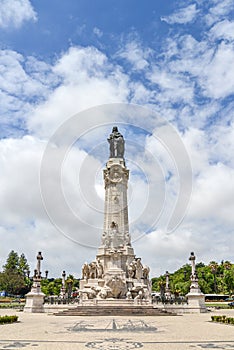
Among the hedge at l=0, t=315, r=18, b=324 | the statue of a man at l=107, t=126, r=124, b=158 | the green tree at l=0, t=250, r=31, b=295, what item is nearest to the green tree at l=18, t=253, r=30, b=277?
the green tree at l=0, t=250, r=31, b=295

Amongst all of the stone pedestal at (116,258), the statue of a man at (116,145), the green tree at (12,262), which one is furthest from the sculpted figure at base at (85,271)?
the green tree at (12,262)

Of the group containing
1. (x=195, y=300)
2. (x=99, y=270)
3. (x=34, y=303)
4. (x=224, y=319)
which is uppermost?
(x=99, y=270)

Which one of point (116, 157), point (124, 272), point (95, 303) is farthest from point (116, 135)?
point (95, 303)

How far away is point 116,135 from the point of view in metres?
55.7

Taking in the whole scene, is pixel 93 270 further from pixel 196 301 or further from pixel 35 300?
pixel 196 301

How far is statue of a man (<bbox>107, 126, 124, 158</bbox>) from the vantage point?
53562mm

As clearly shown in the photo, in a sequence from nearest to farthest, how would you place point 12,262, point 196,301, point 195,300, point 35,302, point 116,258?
1. point 35,302
2. point 196,301
3. point 195,300
4. point 116,258
5. point 12,262

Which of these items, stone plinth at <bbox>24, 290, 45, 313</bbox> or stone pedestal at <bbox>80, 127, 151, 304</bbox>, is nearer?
stone plinth at <bbox>24, 290, 45, 313</bbox>

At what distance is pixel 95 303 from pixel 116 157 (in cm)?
2289

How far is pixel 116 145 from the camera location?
5416 centimetres

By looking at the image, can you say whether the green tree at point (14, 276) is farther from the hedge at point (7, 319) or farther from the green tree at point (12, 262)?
the hedge at point (7, 319)

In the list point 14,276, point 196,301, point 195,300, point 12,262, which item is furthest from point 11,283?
point 196,301

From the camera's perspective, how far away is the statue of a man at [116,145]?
5356cm

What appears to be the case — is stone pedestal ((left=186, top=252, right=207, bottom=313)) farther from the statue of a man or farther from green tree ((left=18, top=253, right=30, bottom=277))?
green tree ((left=18, top=253, right=30, bottom=277))
